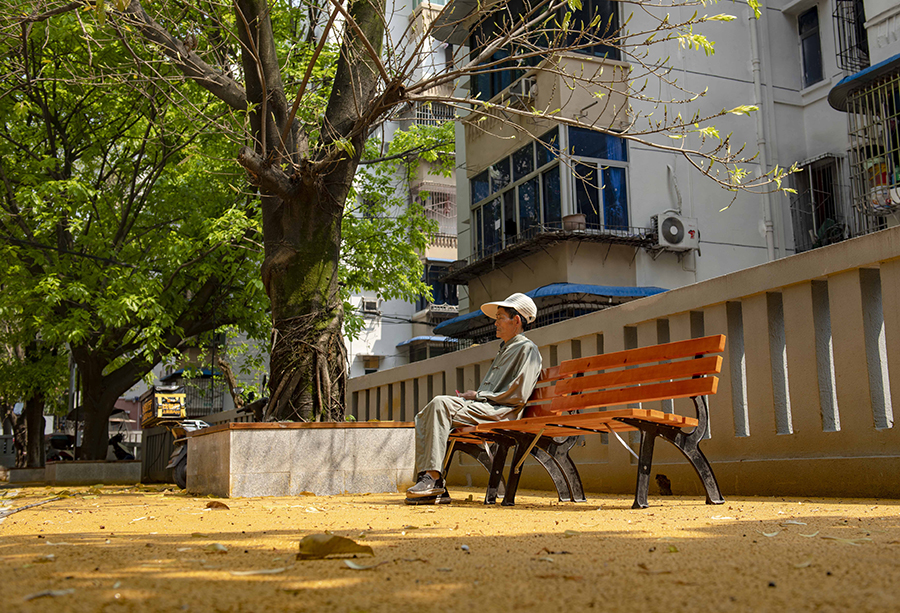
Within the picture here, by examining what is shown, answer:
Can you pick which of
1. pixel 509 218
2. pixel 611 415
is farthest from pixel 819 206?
pixel 611 415

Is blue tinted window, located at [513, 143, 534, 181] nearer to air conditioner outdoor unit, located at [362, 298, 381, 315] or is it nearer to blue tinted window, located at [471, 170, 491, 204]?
blue tinted window, located at [471, 170, 491, 204]

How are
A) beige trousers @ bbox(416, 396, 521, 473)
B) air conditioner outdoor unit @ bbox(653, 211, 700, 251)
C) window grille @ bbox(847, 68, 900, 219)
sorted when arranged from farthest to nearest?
air conditioner outdoor unit @ bbox(653, 211, 700, 251), window grille @ bbox(847, 68, 900, 219), beige trousers @ bbox(416, 396, 521, 473)

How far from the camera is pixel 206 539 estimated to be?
367 centimetres

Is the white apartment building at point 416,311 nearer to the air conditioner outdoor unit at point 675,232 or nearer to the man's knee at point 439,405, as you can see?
the air conditioner outdoor unit at point 675,232

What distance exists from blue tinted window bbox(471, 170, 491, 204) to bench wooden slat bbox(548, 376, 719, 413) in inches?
690

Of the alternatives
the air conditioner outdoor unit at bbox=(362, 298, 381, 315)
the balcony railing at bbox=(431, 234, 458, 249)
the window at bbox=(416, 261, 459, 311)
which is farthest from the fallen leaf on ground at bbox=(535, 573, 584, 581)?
the balcony railing at bbox=(431, 234, 458, 249)

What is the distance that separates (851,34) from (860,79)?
19.0 feet

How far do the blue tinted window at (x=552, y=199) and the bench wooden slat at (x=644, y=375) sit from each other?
1366 cm

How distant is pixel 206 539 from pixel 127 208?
13.3 m

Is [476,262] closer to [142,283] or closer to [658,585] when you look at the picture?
[142,283]

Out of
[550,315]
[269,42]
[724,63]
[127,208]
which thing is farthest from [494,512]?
[724,63]

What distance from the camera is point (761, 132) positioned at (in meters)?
19.5

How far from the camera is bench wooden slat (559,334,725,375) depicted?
498 cm

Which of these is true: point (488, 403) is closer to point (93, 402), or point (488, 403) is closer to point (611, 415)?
point (611, 415)
